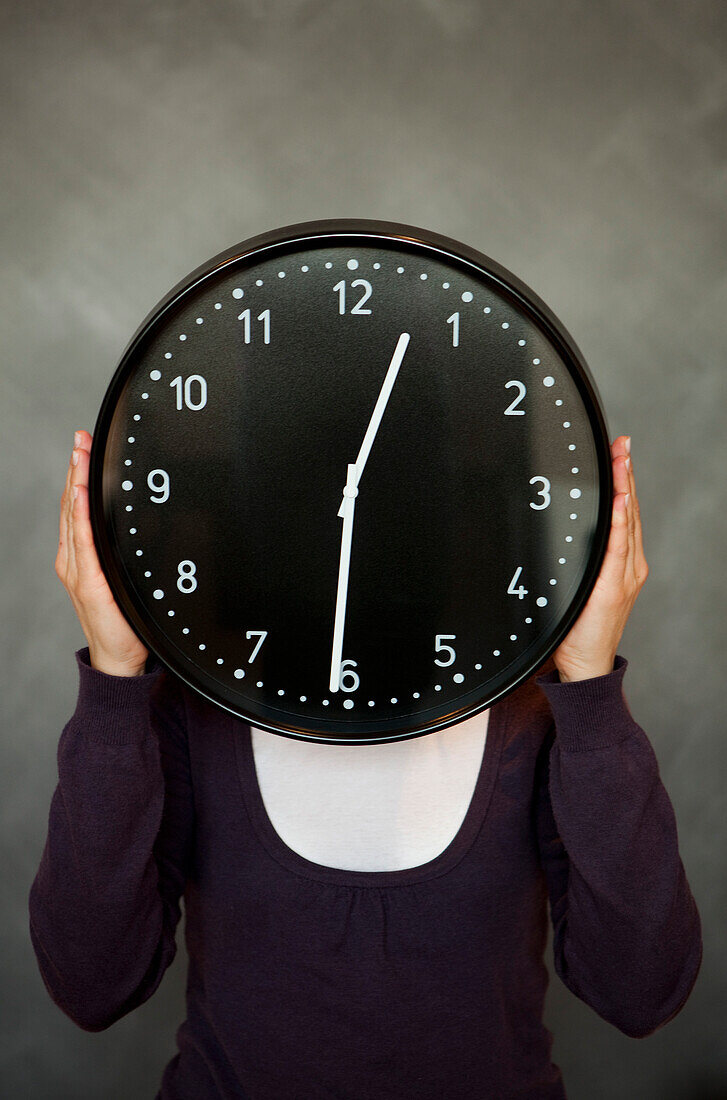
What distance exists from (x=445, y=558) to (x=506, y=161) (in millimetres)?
1114

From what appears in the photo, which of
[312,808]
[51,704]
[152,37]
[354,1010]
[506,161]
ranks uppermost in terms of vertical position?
[152,37]

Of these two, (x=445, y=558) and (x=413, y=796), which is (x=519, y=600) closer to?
(x=445, y=558)

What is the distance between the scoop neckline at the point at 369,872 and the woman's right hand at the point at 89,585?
0.57 ft

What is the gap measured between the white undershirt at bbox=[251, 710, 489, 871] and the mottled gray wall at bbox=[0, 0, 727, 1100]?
0.81m

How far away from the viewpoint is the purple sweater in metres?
0.89

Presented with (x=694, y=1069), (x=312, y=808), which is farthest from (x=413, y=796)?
(x=694, y=1069)

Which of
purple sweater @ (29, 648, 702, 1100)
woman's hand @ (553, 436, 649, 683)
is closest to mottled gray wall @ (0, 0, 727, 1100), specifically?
purple sweater @ (29, 648, 702, 1100)

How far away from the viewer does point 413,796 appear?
992mm

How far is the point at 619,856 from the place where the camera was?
88 centimetres

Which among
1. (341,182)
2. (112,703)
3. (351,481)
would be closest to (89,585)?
(112,703)

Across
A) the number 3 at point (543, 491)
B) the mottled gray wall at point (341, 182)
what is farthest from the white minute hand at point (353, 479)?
the mottled gray wall at point (341, 182)

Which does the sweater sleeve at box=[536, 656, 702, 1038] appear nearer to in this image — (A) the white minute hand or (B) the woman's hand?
(B) the woman's hand

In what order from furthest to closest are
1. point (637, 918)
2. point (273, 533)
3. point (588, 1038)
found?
1. point (588, 1038)
2. point (637, 918)
3. point (273, 533)

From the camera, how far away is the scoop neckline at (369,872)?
3.19ft
